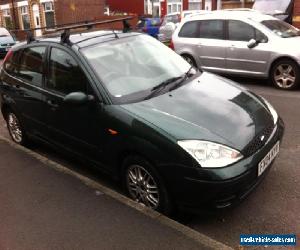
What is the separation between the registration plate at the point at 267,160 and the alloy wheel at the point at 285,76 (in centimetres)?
482

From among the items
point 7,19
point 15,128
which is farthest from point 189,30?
point 7,19

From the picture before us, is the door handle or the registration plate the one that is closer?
the registration plate

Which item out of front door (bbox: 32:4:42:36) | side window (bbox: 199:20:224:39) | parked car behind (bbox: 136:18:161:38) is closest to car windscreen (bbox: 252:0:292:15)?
side window (bbox: 199:20:224:39)

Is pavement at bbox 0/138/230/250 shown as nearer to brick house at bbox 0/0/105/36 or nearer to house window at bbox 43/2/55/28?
brick house at bbox 0/0/105/36

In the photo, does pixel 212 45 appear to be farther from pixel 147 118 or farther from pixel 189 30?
pixel 147 118

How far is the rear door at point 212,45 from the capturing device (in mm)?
9164

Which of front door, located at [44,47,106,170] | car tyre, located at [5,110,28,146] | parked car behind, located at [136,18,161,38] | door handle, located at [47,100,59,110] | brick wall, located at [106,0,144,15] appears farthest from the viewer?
brick wall, located at [106,0,144,15]

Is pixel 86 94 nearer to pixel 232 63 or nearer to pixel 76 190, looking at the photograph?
pixel 76 190

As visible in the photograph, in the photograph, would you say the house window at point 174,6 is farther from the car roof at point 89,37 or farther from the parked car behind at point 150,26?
the car roof at point 89,37

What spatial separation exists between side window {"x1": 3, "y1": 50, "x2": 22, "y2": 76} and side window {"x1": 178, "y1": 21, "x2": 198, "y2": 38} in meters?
5.19

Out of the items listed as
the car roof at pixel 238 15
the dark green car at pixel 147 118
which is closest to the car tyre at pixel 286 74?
the car roof at pixel 238 15

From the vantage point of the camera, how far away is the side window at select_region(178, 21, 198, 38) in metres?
9.77

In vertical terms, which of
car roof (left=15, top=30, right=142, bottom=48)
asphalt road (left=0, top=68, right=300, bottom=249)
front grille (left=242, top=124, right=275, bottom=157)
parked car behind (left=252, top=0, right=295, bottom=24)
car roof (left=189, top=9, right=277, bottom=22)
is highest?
car roof (left=15, top=30, right=142, bottom=48)

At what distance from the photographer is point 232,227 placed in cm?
354
